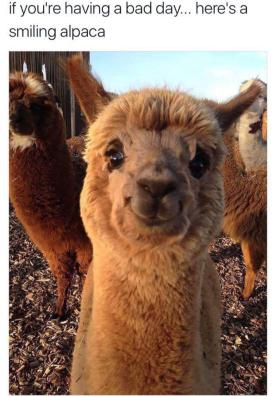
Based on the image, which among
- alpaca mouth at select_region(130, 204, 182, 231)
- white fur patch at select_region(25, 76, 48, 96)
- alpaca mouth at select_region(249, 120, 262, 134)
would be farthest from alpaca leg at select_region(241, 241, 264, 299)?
alpaca mouth at select_region(130, 204, 182, 231)

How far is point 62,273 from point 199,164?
2.00 meters

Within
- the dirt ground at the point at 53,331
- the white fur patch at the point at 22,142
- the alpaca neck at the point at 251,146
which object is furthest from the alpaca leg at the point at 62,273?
the alpaca neck at the point at 251,146

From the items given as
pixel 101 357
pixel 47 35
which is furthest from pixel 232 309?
pixel 47 35

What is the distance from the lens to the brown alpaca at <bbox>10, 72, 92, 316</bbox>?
2.93 metres

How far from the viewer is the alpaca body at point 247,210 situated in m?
3.78

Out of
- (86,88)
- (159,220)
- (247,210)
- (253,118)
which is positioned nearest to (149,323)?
(159,220)

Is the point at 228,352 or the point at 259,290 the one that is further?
the point at 259,290

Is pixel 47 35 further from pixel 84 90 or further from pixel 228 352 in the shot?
pixel 228 352

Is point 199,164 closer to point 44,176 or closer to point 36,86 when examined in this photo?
point 44,176

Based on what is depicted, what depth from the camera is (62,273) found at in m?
3.30

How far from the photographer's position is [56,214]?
3109mm

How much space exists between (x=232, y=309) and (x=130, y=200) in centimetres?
275

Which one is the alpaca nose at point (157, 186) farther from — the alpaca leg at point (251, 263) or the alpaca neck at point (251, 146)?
the alpaca leg at point (251, 263)

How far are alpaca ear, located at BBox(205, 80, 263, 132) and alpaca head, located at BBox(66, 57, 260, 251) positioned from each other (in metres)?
0.14
